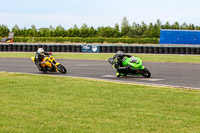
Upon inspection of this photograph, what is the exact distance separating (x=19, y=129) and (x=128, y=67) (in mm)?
11021

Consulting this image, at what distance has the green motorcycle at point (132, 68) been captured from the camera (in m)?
17.3

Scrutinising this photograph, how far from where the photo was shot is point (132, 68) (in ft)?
57.4

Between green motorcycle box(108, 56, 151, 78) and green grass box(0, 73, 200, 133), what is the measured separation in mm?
4210

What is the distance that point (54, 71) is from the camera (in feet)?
64.0

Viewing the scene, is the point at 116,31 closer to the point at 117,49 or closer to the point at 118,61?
the point at 117,49

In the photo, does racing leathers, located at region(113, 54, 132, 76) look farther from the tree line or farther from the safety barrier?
the tree line

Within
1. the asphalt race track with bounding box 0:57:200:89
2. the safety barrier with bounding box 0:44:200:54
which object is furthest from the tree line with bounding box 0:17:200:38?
the asphalt race track with bounding box 0:57:200:89

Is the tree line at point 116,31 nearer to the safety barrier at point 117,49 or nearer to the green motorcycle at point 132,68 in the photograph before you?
the safety barrier at point 117,49

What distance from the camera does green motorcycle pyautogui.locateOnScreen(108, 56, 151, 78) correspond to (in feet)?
56.8

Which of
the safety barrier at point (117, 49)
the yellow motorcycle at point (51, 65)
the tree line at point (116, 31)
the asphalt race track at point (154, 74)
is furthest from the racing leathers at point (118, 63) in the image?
the tree line at point (116, 31)

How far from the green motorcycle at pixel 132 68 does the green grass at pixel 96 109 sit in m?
4.21

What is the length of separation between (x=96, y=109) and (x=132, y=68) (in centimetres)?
883

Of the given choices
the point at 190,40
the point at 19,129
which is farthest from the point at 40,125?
the point at 190,40

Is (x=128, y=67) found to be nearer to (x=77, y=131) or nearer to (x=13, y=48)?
(x=77, y=131)
